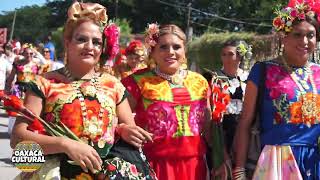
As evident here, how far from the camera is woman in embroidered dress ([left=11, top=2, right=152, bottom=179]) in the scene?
2996 millimetres

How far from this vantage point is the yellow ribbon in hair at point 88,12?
3.29 m

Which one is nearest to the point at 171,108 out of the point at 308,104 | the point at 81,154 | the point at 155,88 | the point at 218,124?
the point at 155,88

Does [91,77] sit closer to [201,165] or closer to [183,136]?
[183,136]

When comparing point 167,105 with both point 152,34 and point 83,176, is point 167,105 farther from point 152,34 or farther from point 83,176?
point 83,176

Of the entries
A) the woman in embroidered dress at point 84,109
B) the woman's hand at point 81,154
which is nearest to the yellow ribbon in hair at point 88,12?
the woman in embroidered dress at point 84,109

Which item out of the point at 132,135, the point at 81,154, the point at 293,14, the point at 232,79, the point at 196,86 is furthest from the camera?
the point at 232,79

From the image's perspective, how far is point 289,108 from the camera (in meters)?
3.64

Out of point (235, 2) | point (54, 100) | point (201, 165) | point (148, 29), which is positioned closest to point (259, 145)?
point (201, 165)

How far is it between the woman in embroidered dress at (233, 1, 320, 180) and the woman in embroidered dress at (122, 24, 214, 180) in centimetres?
38

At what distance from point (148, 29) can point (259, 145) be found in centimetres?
121

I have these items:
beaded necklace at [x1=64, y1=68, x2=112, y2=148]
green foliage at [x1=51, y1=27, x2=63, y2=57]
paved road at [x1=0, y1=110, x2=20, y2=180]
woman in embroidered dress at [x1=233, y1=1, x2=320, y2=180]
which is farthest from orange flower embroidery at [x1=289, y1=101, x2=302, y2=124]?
paved road at [x1=0, y1=110, x2=20, y2=180]

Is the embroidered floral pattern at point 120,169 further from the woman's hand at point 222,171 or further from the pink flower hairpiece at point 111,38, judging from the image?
the woman's hand at point 222,171

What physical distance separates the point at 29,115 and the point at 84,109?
12.1 inches

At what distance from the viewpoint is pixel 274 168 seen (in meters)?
3.64
